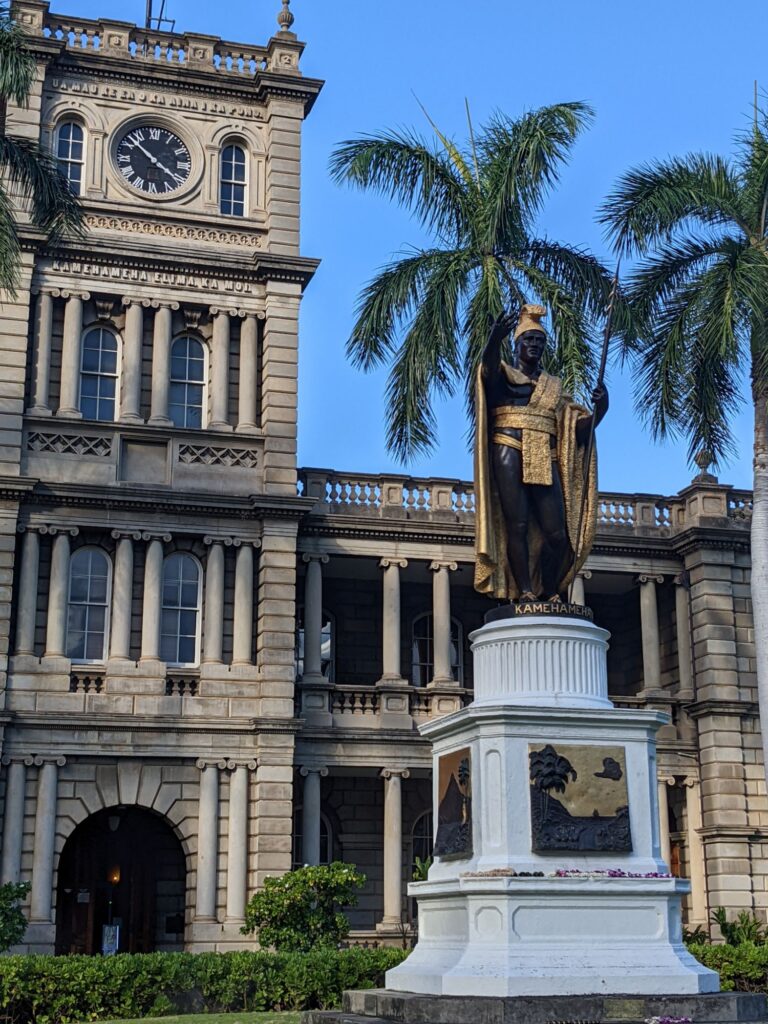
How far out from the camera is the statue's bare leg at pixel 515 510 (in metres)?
12.2

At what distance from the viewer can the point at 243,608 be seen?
1125 inches

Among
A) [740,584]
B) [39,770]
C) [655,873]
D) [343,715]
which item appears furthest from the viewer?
[740,584]

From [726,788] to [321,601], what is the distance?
9499 millimetres

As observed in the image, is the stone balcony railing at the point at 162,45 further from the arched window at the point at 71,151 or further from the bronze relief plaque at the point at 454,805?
the bronze relief plaque at the point at 454,805

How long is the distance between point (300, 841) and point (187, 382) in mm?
10213

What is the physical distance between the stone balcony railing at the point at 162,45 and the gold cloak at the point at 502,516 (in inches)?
841

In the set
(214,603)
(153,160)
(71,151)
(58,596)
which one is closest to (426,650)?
Answer: (214,603)

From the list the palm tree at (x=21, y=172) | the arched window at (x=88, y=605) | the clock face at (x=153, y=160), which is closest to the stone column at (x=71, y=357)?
the arched window at (x=88, y=605)

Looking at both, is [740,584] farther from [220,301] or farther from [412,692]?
[220,301]

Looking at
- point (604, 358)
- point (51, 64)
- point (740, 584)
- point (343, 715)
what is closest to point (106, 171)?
point (51, 64)

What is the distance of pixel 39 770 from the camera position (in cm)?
2692

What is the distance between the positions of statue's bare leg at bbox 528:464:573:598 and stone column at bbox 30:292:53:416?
60.2ft

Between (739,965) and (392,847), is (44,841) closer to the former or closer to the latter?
(392,847)

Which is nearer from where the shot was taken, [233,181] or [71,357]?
[71,357]
